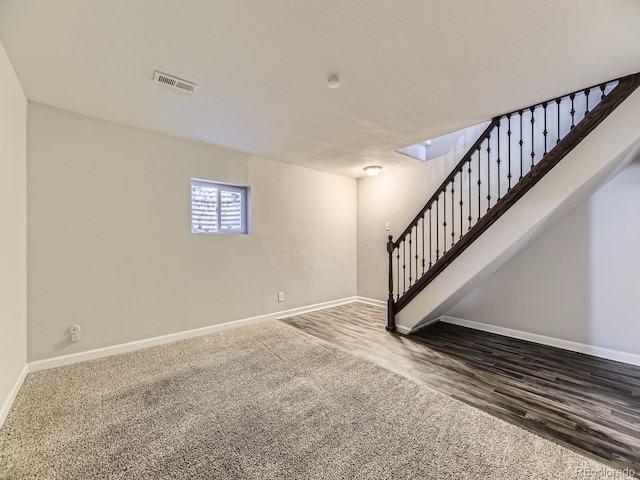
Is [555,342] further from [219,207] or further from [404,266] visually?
[219,207]

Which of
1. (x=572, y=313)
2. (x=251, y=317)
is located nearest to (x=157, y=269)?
(x=251, y=317)

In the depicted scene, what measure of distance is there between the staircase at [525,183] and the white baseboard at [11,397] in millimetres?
3567

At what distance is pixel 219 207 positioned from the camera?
12.5 ft

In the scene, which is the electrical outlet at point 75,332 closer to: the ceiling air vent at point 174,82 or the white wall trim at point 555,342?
the ceiling air vent at point 174,82

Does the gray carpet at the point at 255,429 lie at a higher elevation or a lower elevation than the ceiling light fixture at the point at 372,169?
lower

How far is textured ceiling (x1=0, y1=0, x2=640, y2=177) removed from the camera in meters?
1.54

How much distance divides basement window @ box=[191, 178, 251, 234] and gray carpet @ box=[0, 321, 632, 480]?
5.83 feet

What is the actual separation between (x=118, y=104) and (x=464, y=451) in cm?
376

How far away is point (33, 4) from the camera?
1.49m

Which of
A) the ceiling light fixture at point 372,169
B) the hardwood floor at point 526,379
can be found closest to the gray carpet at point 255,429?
the hardwood floor at point 526,379

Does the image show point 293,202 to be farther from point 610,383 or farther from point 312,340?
point 610,383

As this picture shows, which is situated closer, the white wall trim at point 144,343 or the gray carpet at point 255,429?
the gray carpet at point 255,429

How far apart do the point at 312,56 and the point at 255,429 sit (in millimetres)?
2521

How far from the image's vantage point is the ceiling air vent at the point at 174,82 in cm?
212
